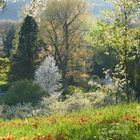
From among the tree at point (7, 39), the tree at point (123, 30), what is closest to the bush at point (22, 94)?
the tree at point (123, 30)

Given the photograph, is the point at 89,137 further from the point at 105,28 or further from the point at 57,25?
the point at 57,25

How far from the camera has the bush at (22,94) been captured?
1459 inches

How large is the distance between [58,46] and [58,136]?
54.9 meters

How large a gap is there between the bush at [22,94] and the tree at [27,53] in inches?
767

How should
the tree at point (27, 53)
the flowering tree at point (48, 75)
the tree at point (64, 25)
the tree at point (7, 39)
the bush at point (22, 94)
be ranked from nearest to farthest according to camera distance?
the bush at point (22, 94)
the flowering tree at point (48, 75)
the tree at point (27, 53)
the tree at point (64, 25)
the tree at point (7, 39)

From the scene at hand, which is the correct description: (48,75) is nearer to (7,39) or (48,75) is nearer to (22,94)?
(22,94)

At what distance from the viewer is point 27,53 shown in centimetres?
5878

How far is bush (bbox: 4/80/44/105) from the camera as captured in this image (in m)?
37.1

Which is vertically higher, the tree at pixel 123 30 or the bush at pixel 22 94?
the tree at pixel 123 30

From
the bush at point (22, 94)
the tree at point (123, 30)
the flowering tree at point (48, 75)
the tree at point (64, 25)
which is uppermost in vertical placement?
the tree at point (64, 25)

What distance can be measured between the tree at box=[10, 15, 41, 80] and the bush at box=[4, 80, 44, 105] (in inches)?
767

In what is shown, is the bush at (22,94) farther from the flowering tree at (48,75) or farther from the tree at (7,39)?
the tree at (7,39)

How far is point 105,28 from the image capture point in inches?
902

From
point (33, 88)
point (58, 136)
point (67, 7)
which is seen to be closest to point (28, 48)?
point (67, 7)
